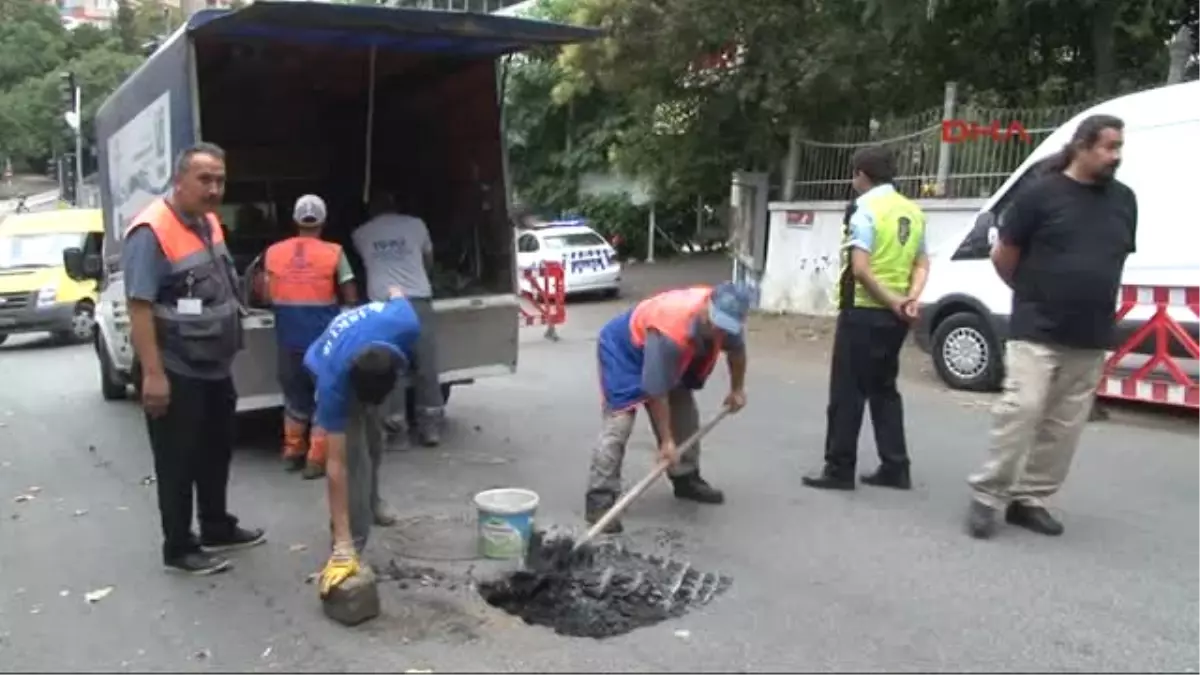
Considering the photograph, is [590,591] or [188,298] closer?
[590,591]

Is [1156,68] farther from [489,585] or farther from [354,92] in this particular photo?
[489,585]

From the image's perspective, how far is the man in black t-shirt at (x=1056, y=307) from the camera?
5070 millimetres

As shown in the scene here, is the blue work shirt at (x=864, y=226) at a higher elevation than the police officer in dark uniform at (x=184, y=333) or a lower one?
higher

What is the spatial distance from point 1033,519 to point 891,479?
91 cm

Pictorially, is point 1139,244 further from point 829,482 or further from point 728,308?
point 728,308

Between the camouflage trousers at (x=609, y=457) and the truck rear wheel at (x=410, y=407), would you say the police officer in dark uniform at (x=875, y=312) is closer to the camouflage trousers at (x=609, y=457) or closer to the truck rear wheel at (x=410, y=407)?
the camouflage trousers at (x=609, y=457)

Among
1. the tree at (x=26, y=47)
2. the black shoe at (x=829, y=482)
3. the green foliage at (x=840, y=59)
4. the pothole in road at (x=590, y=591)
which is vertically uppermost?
the tree at (x=26, y=47)

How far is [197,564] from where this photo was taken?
16.1 feet

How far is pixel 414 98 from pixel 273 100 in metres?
1.27

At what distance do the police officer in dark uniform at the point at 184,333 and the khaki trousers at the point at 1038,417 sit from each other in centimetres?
339

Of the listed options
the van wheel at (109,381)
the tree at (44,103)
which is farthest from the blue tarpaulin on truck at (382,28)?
the tree at (44,103)

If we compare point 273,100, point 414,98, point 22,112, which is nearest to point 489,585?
point 414,98

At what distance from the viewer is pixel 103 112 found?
9.11 metres

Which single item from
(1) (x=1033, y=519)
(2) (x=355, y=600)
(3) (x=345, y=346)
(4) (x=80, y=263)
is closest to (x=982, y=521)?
(1) (x=1033, y=519)
